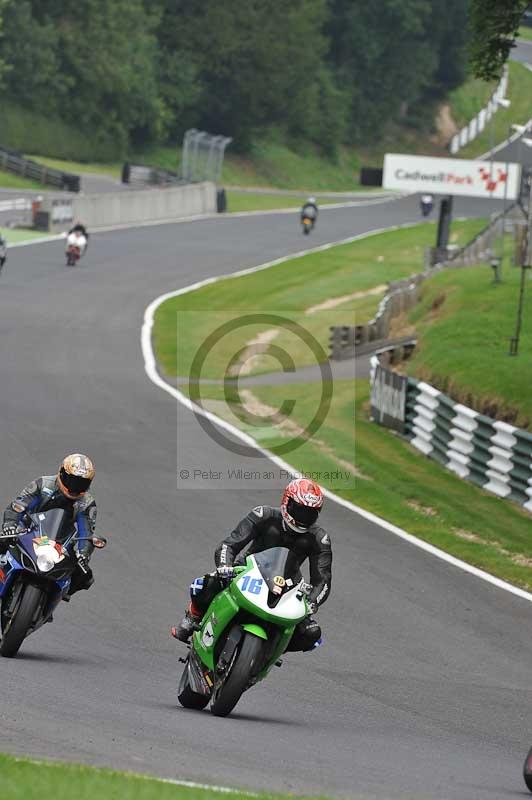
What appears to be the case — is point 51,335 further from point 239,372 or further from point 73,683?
point 73,683

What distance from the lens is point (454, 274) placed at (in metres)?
44.4

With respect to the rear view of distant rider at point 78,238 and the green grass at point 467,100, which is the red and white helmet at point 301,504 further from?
the green grass at point 467,100

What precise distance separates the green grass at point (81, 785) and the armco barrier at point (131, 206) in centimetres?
4987

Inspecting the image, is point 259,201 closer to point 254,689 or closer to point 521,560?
point 521,560

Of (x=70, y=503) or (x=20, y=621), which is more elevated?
(x=70, y=503)

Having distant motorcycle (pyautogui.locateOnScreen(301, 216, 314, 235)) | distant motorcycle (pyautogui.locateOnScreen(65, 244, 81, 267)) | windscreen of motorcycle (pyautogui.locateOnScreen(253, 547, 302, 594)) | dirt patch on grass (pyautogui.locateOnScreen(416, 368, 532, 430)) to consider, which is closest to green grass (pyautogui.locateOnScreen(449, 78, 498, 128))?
distant motorcycle (pyautogui.locateOnScreen(301, 216, 314, 235))

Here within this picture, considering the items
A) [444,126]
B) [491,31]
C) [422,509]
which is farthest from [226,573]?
[444,126]

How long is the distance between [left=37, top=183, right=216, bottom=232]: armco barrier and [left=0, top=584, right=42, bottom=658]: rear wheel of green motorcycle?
150 ft

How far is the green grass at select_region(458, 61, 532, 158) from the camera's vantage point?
389 ft

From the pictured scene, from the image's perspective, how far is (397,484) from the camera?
73.6 feet

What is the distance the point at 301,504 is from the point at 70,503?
2323 mm

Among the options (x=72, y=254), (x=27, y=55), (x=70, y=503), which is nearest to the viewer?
(x=70, y=503)

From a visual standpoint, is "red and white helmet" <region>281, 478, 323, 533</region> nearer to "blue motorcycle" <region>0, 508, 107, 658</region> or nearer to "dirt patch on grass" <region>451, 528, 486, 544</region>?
"blue motorcycle" <region>0, 508, 107, 658</region>

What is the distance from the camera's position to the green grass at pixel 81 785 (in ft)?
Result: 23.0
